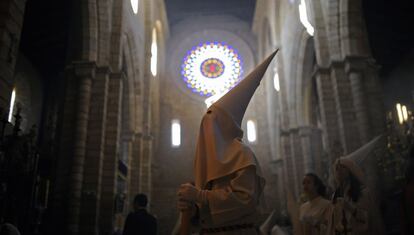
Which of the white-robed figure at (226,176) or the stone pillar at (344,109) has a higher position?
the stone pillar at (344,109)

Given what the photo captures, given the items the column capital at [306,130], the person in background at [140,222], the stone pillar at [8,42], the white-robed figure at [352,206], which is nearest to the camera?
the white-robed figure at [352,206]

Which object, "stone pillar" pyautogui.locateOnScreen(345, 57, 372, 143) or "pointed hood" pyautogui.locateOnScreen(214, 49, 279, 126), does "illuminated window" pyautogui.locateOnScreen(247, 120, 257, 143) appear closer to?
"stone pillar" pyautogui.locateOnScreen(345, 57, 372, 143)

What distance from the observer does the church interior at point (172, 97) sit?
861 cm

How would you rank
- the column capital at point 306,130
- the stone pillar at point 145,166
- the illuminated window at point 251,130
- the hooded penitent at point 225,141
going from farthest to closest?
the illuminated window at point 251,130 < the stone pillar at point 145,166 < the column capital at point 306,130 < the hooded penitent at point 225,141

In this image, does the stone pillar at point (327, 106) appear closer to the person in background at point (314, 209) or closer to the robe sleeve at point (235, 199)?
the person in background at point (314, 209)

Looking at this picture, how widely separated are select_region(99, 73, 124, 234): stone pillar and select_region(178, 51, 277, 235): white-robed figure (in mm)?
7976

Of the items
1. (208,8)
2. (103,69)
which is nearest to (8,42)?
(103,69)

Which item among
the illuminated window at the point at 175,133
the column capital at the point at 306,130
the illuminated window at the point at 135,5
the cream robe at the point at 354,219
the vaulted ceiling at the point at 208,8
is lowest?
the cream robe at the point at 354,219

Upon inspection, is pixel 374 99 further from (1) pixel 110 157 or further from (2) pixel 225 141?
(2) pixel 225 141

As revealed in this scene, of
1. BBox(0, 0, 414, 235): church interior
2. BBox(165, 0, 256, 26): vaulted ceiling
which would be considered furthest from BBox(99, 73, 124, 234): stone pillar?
BBox(165, 0, 256, 26): vaulted ceiling

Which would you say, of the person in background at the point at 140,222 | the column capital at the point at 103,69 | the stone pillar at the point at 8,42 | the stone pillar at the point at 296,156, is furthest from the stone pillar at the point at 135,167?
the stone pillar at the point at 8,42

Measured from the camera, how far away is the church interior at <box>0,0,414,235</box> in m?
8.61

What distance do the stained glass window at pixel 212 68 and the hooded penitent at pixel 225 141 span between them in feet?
66.5

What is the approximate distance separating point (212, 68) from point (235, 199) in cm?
2168
